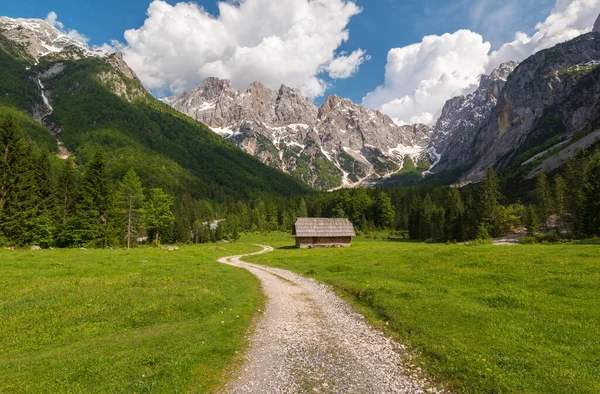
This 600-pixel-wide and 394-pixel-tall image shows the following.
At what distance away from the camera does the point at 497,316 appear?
14539mm

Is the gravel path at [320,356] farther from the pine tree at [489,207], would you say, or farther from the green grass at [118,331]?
the pine tree at [489,207]

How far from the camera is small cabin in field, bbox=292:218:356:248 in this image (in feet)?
245

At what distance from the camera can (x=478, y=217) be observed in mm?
83625

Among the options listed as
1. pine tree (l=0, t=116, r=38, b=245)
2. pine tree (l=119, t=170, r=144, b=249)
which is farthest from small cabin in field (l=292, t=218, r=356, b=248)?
pine tree (l=0, t=116, r=38, b=245)

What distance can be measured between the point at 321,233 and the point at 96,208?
4967 cm

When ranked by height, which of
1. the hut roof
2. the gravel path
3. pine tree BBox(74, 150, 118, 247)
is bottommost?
the gravel path

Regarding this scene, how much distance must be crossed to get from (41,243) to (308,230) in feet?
178

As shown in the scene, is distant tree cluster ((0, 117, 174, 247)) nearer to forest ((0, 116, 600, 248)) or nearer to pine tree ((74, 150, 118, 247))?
pine tree ((74, 150, 118, 247))

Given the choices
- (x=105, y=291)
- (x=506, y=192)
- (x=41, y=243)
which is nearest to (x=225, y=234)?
(x=41, y=243)

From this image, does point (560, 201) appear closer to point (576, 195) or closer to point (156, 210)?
point (576, 195)

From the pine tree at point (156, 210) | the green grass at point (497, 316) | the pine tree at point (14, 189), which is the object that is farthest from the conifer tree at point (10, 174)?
the green grass at point (497, 316)

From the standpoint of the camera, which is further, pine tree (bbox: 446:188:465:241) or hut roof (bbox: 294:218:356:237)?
pine tree (bbox: 446:188:465:241)

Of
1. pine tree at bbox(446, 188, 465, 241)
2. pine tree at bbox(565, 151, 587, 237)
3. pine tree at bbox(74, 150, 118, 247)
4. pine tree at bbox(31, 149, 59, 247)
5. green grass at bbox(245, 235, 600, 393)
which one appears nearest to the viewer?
green grass at bbox(245, 235, 600, 393)

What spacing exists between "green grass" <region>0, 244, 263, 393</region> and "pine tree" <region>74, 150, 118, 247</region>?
31114 millimetres
